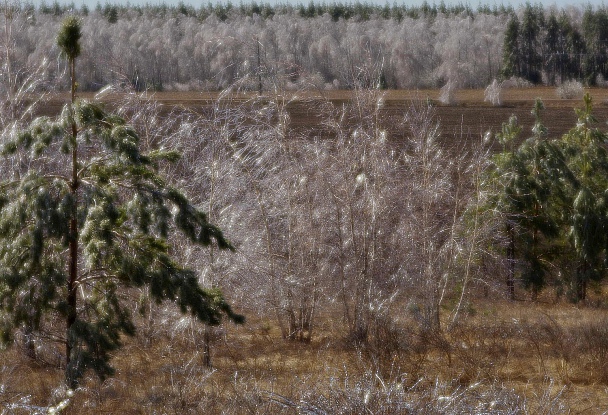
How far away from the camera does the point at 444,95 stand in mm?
39062

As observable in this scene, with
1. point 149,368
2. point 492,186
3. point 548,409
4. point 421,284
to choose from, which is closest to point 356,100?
point 421,284

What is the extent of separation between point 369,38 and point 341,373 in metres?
12.5

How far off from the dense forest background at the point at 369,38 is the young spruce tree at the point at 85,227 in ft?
18.7

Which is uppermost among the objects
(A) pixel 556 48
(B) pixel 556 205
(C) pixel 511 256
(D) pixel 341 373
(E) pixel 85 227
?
(E) pixel 85 227

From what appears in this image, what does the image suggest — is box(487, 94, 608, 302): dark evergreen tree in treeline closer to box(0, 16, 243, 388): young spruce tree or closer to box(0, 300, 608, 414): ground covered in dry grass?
box(0, 300, 608, 414): ground covered in dry grass

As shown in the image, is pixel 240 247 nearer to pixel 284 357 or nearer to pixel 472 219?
pixel 284 357

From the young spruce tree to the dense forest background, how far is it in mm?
5713

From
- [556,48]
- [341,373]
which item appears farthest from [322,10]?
[341,373]

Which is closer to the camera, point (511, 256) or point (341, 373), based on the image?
point (341, 373)

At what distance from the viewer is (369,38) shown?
19.7 meters

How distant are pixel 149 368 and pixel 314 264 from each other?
10.1 ft

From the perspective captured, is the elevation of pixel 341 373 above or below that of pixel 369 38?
below

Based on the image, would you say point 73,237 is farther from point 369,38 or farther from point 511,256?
point 511,256

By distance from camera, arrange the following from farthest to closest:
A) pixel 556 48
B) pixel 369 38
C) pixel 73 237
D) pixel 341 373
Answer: pixel 556 48, pixel 369 38, pixel 341 373, pixel 73 237
